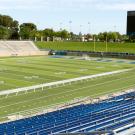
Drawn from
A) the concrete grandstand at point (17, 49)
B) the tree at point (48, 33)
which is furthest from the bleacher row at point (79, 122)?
the tree at point (48, 33)

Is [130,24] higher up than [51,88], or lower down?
higher up

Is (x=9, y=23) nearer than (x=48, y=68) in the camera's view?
No

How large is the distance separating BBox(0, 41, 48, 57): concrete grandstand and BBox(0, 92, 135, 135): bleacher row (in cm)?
4230

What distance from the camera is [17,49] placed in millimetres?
63906

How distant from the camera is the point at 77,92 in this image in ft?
84.6

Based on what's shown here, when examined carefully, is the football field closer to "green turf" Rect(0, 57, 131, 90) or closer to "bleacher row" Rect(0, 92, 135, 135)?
"green turf" Rect(0, 57, 131, 90)

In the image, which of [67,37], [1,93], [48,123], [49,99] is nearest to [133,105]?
[48,123]

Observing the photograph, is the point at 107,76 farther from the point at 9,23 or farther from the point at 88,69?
the point at 9,23

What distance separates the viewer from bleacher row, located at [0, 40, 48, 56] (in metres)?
58.7

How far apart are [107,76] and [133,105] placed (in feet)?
57.6

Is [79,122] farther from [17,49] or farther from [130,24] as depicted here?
[17,49]

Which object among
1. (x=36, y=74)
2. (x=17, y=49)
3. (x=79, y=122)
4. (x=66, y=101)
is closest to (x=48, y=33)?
(x=17, y=49)

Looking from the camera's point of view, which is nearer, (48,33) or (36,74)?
(36,74)

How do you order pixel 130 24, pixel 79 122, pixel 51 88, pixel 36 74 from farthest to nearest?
pixel 130 24 < pixel 36 74 < pixel 51 88 < pixel 79 122
